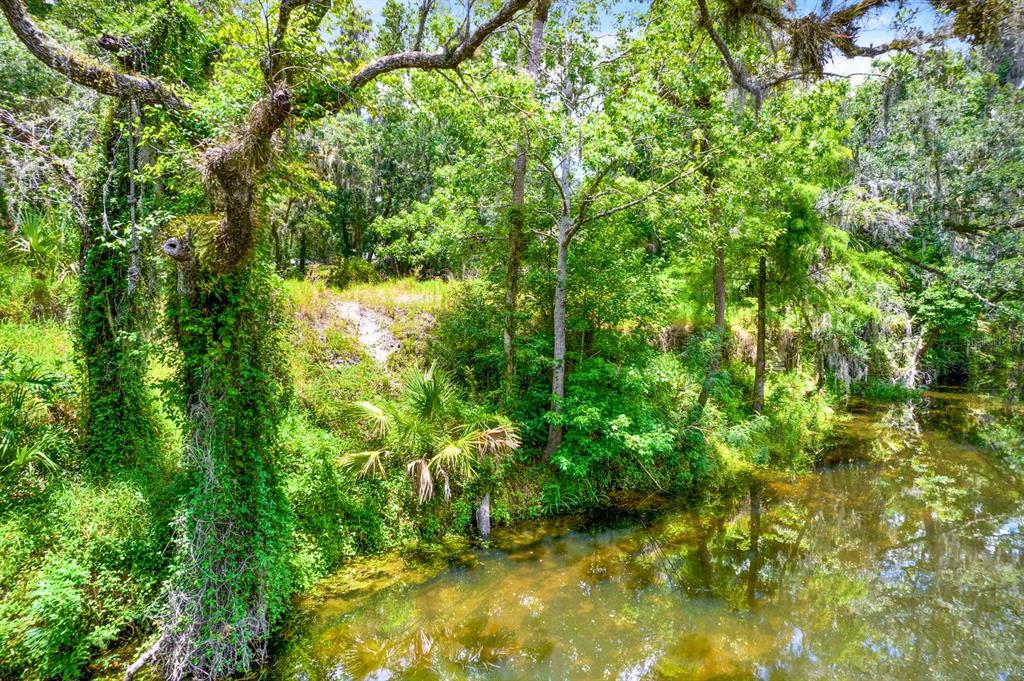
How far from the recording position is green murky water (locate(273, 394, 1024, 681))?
512 centimetres

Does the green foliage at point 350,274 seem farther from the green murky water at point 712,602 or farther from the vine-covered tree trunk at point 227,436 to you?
the green murky water at point 712,602

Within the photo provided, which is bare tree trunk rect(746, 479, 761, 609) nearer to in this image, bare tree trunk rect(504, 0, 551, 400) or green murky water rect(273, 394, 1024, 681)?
green murky water rect(273, 394, 1024, 681)

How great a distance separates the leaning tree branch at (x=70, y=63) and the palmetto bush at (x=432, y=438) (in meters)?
4.67

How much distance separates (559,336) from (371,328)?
4.27 meters

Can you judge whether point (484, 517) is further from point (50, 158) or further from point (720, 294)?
point (50, 158)

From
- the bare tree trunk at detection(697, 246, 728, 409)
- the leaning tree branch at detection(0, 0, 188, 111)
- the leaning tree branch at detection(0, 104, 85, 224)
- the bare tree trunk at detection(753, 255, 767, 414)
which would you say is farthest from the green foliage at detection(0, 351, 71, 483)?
the bare tree trunk at detection(753, 255, 767, 414)

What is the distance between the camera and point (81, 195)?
5859mm

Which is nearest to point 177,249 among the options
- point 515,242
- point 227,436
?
point 227,436

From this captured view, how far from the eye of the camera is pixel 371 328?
10359 mm

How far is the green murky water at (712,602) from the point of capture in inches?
202

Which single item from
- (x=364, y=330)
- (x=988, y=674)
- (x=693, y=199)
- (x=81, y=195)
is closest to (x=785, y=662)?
(x=988, y=674)

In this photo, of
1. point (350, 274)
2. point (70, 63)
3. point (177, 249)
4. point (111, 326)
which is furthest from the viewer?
point (350, 274)

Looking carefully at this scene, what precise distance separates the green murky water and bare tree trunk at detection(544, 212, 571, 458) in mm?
1548

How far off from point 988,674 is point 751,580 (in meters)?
2.35
